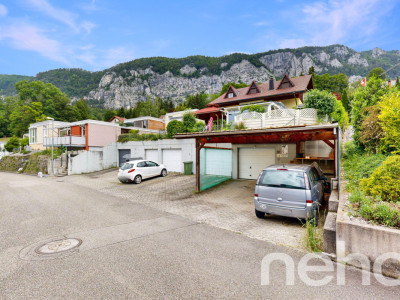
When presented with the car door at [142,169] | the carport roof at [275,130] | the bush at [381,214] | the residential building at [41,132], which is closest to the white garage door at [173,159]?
the car door at [142,169]

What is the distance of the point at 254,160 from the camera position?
546 inches

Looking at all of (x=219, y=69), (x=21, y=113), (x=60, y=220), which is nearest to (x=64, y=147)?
(x=60, y=220)

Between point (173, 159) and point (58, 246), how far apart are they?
13.7m

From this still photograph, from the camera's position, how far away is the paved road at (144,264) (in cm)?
303

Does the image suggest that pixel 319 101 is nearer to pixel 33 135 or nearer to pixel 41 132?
pixel 41 132

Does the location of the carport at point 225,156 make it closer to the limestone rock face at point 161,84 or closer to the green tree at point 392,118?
the green tree at point 392,118

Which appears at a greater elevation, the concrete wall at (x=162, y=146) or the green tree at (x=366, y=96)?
the green tree at (x=366, y=96)

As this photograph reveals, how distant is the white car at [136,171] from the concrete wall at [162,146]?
2.93 m

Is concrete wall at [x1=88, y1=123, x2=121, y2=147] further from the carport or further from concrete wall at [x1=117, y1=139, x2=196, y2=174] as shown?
the carport

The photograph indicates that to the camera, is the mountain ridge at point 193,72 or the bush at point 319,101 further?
the mountain ridge at point 193,72

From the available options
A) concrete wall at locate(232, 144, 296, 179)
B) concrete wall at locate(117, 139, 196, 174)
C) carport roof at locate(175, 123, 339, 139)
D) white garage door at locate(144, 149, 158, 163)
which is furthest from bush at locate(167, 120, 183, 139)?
carport roof at locate(175, 123, 339, 139)

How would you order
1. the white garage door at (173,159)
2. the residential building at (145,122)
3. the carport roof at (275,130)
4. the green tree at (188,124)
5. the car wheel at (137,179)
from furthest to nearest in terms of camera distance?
the residential building at (145,122) < the green tree at (188,124) < the white garage door at (173,159) < the car wheel at (137,179) < the carport roof at (275,130)

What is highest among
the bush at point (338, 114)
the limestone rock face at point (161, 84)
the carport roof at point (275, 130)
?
the limestone rock face at point (161, 84)

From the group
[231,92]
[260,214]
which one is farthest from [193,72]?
[260,214]
